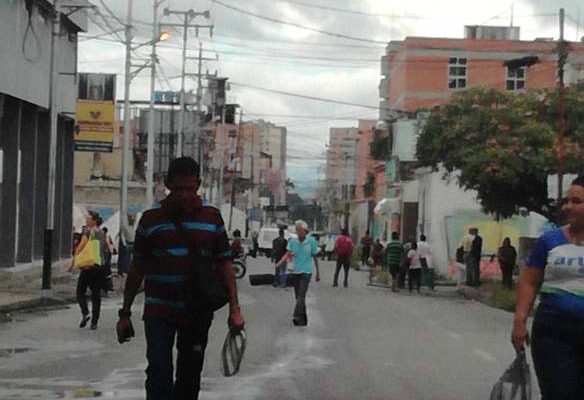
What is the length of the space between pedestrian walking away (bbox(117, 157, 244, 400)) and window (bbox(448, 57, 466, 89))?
248 ft

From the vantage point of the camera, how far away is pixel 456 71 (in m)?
82.5

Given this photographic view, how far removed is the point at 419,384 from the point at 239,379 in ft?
6.22

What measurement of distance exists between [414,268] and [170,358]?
30.3 metres

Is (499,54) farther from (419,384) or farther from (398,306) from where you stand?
(419,384)

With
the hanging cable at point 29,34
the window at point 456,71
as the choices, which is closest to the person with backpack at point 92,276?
the hanging cable at point 29,34

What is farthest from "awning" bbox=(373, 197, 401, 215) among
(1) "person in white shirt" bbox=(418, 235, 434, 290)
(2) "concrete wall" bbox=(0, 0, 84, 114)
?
(2) "concrete wall" bbox=(0, 0, 84, 114)

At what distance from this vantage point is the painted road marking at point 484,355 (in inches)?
637

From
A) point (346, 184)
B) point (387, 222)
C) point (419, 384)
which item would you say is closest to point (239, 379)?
point (419, 384)

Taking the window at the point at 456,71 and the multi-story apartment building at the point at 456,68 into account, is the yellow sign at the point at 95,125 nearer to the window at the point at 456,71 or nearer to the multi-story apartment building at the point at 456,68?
the multi-story apartment building at the point at 456,68

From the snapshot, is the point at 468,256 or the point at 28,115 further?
the point at 468,256

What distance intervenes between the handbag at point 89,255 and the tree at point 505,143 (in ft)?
62.4

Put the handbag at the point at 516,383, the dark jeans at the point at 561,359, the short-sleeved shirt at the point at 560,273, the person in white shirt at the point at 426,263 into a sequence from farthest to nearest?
the person in white shirt at the point at 426,263, the handbag at the point at 516,383, the short-sleeved shirt at the point at 560,273, the dark jeans at the point at 561,359

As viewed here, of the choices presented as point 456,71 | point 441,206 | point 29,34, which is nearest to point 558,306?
point 29,34

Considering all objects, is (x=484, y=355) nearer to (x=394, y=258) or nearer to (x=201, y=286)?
(x=201, y=286)
